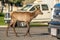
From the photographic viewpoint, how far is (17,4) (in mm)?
60344

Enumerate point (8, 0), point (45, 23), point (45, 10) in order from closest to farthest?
point (45, 10), point (45, 23), point (8, 0)

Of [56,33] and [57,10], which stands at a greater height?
[57,10]

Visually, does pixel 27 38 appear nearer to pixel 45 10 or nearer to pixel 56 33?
pixel 56 33

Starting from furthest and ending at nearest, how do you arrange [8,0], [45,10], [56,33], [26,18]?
[8,0]
[45,10]
[26,18]
[56,33]

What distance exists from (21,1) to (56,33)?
164 feet

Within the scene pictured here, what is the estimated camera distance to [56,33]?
1272 centimetres

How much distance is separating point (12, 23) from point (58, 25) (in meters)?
4.27

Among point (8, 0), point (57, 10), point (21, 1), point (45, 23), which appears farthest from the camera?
point (21, 1)

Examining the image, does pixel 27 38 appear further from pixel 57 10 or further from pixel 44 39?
pixel 57 10

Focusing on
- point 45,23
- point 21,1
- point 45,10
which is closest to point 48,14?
point 45,10

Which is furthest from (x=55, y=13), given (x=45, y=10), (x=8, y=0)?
(x=8, y=0)

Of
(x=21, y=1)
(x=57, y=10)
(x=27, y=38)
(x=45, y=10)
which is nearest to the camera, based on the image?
(x=57, y=10)

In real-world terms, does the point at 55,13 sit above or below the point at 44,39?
above

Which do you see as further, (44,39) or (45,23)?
(45,23)
